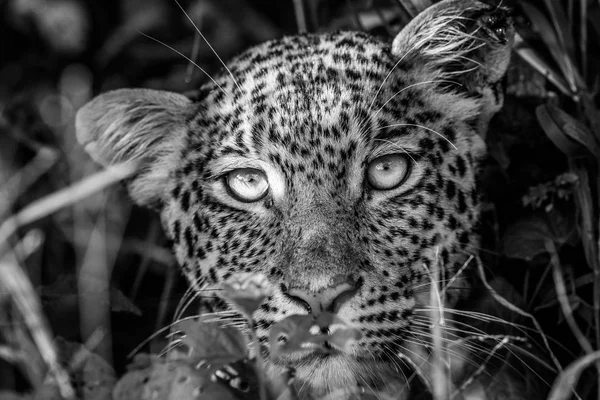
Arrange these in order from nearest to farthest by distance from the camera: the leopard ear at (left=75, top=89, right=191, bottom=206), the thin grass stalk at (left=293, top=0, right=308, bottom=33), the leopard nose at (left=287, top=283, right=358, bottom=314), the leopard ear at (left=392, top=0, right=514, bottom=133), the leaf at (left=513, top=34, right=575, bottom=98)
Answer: the leopard nose at (left=287, top=283, right=358, bottom=314) < the leopard ear at (left=392, top=0, right=514, bottom=133) < the leopard ear at (left=75, top=89, right=191, bottom=206) < the leaf at (left=513, top=34, right=575, bottom=98) < the thin grass stalk at (left=293, top=0, right=308, bottom=33)

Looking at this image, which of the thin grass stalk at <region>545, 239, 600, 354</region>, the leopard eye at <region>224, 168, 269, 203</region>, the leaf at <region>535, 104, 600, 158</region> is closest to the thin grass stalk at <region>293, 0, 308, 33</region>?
the leopard eye at <region>224, 168, 269, 203</region>

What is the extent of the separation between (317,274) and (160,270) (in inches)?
105

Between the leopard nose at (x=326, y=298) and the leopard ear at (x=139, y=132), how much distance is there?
4.67 feet

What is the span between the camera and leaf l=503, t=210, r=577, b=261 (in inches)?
145

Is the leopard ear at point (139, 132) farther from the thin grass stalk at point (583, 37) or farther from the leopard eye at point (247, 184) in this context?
the thin grass stalk at point (583, 37)

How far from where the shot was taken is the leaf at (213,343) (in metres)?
2.52

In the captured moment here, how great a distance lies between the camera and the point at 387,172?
353cm

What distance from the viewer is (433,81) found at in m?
3.82

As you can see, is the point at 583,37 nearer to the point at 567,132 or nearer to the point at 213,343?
the point at 567,132

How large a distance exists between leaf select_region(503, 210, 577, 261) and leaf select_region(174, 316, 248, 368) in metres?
1.65

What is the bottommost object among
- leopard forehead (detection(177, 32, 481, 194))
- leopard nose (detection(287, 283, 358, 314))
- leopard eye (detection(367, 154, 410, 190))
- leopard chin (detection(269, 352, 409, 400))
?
leopard chin (detection(269, 352, 409, 400))

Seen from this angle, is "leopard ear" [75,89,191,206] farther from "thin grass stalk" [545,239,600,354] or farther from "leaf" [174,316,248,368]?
"thin grass stalk" [545,239,600,354]

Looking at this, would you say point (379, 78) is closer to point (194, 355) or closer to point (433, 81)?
point (433, 81)

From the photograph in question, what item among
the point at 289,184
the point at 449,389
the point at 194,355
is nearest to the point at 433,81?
the point at 289,184
